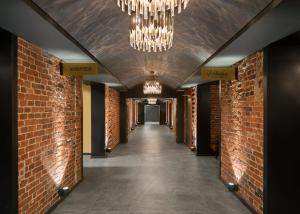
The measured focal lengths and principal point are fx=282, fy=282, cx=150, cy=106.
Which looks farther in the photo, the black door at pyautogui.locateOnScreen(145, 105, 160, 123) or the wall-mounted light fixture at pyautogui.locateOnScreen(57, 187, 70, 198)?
the black door at pyautogui.locateOnScreen(145, 105, 160, 123)

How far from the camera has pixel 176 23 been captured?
4.24m

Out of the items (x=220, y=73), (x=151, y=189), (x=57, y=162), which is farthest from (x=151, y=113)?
(x=57, y=162)

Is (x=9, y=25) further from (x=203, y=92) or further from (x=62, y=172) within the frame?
(x=203, y=92)

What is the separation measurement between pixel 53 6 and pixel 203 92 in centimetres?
805

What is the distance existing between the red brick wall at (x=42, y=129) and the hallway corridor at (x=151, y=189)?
1.70 feet

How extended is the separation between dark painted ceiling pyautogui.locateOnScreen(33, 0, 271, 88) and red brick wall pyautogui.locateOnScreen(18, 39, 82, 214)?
0.75 meters

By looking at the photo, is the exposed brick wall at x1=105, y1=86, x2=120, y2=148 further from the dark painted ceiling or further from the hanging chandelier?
the hanging chandelier

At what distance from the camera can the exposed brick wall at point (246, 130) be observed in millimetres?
4361

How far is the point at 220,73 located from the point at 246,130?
1256 millimetres

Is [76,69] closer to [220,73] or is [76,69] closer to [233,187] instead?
[220,73]

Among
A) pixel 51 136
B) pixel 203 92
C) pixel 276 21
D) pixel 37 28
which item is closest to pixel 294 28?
pixel 276 21

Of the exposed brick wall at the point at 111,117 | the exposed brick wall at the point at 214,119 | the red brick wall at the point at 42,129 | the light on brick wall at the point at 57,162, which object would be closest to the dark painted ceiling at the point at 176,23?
the red brick wall at the point at 42,129

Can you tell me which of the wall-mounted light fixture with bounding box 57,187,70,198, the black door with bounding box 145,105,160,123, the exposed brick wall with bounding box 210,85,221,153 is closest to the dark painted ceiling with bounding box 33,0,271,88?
the wall-mounted light fixture with bounding box 57,187,70,198

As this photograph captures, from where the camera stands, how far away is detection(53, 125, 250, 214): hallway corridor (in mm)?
4746
